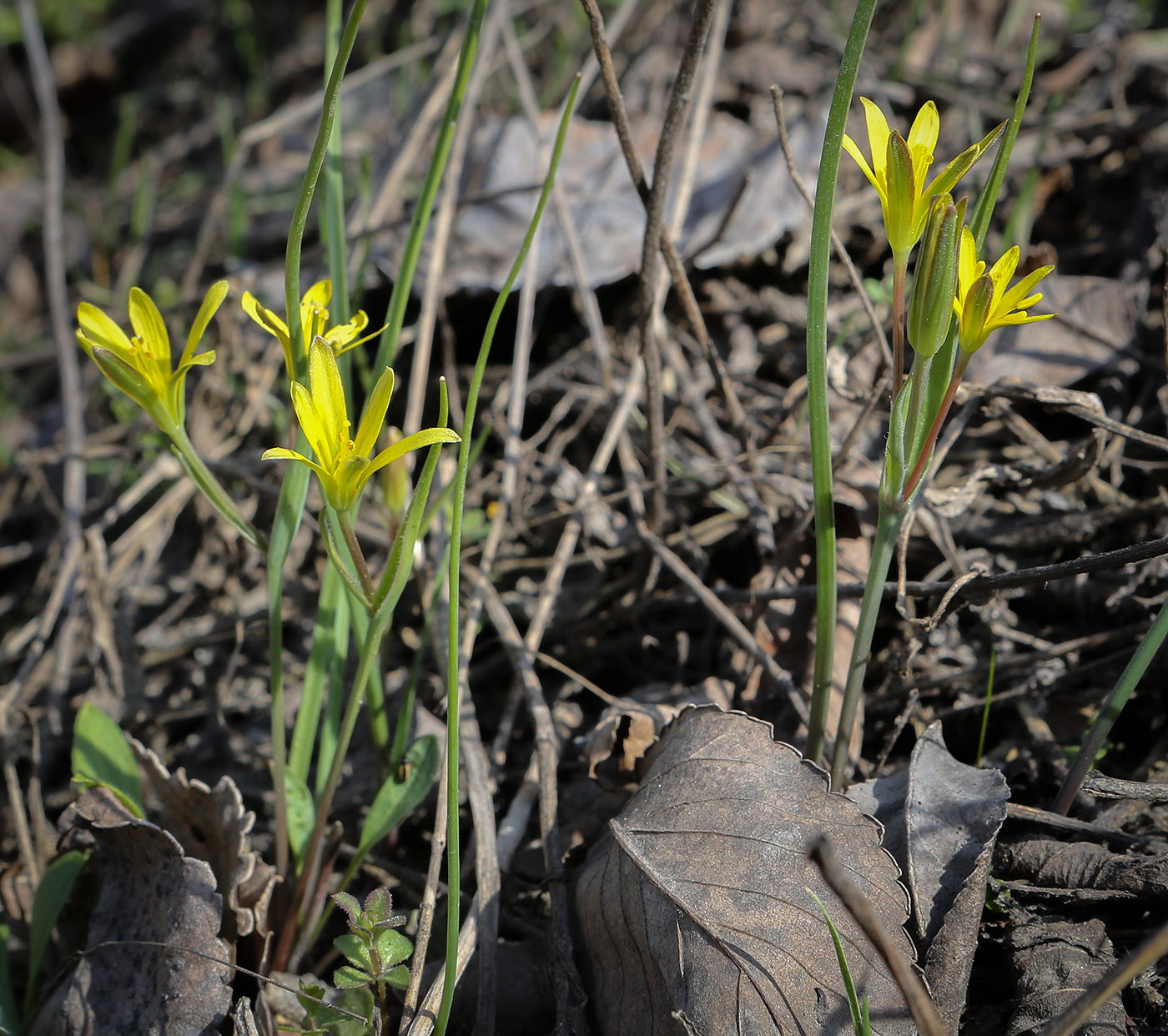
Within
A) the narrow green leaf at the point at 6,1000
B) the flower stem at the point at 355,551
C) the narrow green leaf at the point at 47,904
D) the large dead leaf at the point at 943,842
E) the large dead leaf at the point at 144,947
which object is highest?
the flower stem at the point at 355,551

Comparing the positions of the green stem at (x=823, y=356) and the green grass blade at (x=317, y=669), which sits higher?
the green stem at (x=823, y=356)

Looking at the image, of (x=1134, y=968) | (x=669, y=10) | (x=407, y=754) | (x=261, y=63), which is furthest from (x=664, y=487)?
(x=261, y=63)

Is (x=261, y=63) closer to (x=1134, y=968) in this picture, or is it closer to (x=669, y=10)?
(x=669, y=10)

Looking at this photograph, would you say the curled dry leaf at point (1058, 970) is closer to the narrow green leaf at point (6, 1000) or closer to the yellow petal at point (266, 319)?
the yellow petal at point (266, 319)

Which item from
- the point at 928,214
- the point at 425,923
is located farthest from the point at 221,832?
the point at 928,214

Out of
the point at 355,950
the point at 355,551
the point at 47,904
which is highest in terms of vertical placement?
the point at 355,551

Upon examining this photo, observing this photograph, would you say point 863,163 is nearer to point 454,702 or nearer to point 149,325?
point 454,702

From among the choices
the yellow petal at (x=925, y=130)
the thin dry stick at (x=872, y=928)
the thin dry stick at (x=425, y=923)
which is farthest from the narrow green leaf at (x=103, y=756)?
the yellow petal at (x=925, y=130)
